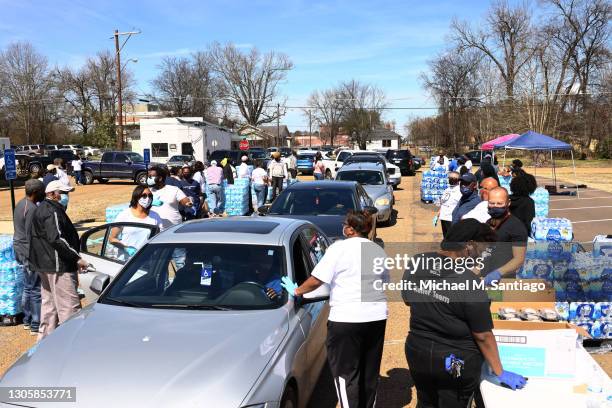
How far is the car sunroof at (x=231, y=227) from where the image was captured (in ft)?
14.8

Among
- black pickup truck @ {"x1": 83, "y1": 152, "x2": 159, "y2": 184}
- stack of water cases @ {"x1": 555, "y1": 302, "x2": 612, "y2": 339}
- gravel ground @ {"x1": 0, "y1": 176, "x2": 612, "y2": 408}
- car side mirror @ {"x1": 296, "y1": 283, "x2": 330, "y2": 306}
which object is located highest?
black pickup truck @ {"x1": 83, "y1": 152, "x2": 159, "y2": 184}

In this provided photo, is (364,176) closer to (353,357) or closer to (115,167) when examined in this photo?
(353,357)

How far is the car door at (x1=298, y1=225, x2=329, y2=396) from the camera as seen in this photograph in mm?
3850

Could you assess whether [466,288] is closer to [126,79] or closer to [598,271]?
[598,271]

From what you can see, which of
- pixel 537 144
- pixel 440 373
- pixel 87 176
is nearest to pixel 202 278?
pixel 440 373

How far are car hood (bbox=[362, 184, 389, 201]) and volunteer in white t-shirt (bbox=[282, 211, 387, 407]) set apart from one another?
9.94 m

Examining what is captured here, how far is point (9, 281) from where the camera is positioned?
6.59 meters

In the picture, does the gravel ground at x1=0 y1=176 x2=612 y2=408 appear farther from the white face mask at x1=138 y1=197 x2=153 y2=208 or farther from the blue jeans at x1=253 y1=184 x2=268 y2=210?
the blue jeans at x1=253 y1=184 x2=268 y2=210

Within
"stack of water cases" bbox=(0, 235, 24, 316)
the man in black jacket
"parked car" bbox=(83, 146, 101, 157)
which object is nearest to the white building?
"parked car" bbox=(83, 146, 101, 157)

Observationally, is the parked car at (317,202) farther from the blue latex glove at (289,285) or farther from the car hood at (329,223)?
the blue latex glove at (289,285)

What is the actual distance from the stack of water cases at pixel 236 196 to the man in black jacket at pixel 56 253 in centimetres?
998

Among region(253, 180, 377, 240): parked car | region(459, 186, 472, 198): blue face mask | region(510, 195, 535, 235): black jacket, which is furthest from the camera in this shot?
region(253, 180, 377, 240): parked car

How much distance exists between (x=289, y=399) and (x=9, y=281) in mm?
4938

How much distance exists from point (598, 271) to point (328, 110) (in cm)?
9461
